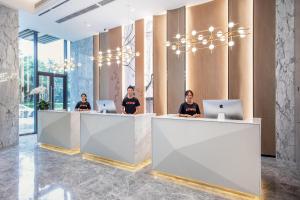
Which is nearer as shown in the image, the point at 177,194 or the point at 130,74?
the point at 177,194

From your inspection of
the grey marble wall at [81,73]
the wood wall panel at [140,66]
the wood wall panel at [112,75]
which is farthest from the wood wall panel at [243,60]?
the grey marble wall at [81,73]

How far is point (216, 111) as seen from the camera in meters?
3.09

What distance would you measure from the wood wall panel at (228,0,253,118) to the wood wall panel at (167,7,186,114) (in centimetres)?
131

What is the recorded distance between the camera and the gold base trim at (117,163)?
381cm

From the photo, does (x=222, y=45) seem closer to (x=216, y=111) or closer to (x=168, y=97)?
(x=168, y=97)

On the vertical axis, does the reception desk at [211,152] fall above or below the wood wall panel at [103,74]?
below

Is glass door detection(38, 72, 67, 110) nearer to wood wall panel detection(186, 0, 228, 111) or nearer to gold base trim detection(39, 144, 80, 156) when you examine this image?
gold base trim detection(39, 144, 80, 156)

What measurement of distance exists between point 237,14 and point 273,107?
244 cm

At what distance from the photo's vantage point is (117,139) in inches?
155

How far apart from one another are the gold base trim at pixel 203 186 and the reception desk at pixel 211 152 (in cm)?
2

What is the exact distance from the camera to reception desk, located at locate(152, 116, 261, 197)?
2604mm

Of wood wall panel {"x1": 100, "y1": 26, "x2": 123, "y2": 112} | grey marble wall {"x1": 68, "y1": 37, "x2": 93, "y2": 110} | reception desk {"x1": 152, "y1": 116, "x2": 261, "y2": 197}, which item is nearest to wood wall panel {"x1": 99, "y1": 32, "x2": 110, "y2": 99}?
wood wall panel {"x1": 100, "y1": 26, "x2": 123, "y2": 112}

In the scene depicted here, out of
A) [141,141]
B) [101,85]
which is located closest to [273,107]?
[141,141]

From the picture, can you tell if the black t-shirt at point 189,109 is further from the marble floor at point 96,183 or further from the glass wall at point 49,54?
the glass wall at point 49,54
